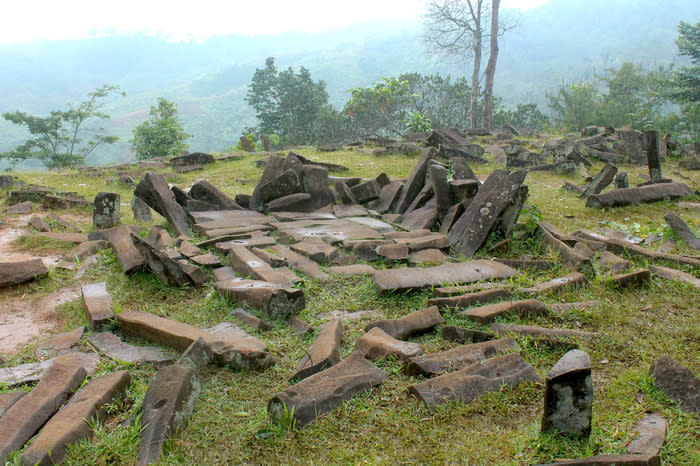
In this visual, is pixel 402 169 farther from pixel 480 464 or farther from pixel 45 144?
pixel 45 144

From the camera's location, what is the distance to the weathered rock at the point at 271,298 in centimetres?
322

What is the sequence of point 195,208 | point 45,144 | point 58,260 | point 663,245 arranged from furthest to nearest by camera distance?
point 45,144
point 195,208
point 663,245
point 58,260

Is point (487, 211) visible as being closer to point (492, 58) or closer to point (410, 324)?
point (410, 324)

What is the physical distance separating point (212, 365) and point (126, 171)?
30.6 feet

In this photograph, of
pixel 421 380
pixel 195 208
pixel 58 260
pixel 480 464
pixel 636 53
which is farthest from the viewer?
pixel 636 53

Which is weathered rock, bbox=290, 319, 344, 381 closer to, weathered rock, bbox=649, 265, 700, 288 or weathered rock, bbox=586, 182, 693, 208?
weathered rock, bbox=649, 265, 700, 288

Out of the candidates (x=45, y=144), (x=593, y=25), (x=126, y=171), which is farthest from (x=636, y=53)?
(x=126, y=171)

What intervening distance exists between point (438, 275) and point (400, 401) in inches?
65.9

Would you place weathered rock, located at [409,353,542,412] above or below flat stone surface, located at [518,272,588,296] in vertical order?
above

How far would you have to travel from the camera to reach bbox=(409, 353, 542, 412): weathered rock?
2.34 m

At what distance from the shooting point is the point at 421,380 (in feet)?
8.38

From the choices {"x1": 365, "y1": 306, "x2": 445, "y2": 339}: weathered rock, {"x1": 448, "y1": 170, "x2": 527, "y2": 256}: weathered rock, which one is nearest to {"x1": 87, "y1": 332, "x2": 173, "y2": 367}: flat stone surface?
{"x1": 365, "y1": 306, "x2": 445, "y2": 339}: weathered rock

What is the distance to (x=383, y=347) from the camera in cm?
276

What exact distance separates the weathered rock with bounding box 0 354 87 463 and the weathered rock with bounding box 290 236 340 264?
219 cm
